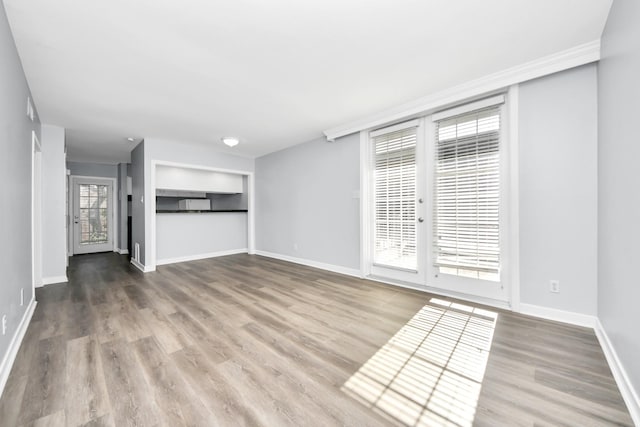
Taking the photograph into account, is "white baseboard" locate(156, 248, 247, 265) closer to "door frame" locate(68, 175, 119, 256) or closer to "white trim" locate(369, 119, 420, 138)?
"door frame" locate(68, 175, 119, 256)

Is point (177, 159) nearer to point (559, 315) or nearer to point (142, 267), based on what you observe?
point (142, 267)

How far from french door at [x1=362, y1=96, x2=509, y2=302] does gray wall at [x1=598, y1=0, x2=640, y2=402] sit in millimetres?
767

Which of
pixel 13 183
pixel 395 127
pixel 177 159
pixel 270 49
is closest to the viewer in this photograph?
pixel 13 183

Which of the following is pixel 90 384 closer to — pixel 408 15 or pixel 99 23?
pixel 99 23

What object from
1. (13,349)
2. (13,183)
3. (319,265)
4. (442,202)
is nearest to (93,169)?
(13,183)

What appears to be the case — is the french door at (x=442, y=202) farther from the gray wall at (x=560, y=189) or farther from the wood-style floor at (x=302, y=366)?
the wood-style floor at (x=302, y=366)

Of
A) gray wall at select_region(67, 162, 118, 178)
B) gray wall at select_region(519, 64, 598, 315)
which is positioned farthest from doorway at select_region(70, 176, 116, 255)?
gray wall at select_region(519, 64, 598, 315)

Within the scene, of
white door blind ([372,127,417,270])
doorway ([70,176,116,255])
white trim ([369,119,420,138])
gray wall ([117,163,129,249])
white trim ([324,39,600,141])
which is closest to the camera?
white trim ([324,39,600,141])

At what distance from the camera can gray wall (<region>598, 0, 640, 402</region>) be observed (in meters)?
1.39

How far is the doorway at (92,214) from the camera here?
654 centimetres

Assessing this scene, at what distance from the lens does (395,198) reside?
3697mm

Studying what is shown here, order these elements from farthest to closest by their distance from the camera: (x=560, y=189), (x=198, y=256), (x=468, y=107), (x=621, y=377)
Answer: (x=198, y=256) → (x=468, y=107) → (x=560, y=189) → (x=621, y=377)

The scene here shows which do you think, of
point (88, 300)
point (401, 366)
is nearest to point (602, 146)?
point (401, 366)

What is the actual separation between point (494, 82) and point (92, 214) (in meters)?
9.05
